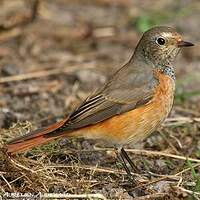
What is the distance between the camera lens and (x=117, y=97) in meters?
6.00

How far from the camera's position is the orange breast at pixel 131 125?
5.82m

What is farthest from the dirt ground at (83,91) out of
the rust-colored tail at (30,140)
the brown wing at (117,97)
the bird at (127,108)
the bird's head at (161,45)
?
the bird's head at (161,45)

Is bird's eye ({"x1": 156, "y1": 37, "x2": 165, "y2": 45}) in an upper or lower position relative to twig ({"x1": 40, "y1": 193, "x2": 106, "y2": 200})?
upper

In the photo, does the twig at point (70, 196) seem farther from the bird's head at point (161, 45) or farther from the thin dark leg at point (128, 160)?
the bird's head at point (161, 45)

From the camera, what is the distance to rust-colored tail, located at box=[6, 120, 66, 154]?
5547mm

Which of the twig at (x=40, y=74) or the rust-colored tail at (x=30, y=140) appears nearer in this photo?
the rust-colored tail at (x=30, y=140)

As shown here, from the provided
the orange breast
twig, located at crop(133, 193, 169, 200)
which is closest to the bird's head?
the orange breast

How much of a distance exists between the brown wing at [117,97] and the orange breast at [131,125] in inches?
2.4

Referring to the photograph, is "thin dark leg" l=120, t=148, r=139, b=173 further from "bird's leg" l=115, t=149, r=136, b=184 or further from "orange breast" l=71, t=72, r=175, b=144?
"orange breast" l=71, t=72, r=175, b=144

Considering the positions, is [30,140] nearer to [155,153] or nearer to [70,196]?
[70,196]

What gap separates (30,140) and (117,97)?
3.10 ft

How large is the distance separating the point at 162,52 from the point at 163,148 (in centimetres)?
115

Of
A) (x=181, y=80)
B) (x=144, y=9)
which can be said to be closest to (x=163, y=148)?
(x=181, y=80)

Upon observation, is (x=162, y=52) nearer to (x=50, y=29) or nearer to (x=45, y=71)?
(x=45, y=71)
